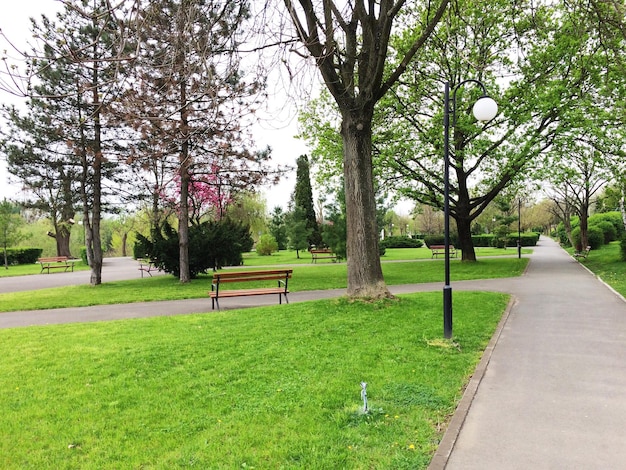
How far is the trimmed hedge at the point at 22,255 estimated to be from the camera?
35975mm

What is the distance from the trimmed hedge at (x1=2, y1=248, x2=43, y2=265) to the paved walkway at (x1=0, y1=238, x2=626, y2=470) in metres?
32.9

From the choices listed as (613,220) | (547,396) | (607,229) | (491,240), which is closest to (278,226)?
(491,240)

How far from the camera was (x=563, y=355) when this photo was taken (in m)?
5.73

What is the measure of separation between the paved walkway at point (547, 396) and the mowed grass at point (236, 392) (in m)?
0.26

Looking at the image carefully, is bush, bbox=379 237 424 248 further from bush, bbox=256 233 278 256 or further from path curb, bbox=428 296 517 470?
path curb, bbox=428 296 517 470

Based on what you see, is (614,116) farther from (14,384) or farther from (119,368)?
(14,384)

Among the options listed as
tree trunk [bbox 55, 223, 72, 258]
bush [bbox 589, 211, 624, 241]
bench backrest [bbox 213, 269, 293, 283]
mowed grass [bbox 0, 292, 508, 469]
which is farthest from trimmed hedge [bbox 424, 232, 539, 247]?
mowed grass [bbox 0, 292, 508, 469]

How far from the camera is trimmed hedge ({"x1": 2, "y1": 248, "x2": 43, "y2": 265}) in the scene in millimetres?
35975

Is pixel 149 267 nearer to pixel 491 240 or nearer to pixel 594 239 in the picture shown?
pixel 594 239

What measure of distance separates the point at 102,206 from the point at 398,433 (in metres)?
18.6

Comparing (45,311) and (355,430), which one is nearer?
(355,430)

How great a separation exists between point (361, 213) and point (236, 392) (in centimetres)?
567

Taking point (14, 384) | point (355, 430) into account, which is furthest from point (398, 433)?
point (14, 384)

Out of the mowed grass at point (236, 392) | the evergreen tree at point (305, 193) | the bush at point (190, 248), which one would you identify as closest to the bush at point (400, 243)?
the evergreen tree at point (305, 193)
